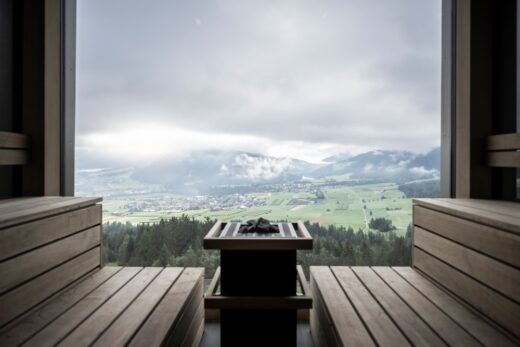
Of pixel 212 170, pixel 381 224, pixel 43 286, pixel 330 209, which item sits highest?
pixel 212 170

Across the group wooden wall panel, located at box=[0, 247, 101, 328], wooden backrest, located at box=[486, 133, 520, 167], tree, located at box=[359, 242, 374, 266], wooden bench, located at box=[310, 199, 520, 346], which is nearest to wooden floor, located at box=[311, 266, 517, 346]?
wooden bench, located at box=[310, 199, 520, 346]

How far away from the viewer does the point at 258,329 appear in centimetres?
190

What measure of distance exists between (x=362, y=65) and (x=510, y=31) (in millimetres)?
968

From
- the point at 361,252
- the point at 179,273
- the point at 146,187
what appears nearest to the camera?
the point at 179,273

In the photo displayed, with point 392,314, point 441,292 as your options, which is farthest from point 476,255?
point 392,314

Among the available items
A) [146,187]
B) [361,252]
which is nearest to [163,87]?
[146,187]

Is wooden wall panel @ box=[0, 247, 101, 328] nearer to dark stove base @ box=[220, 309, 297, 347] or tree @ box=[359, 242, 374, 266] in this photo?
dark stove base @ box=[220, 309, 297, 347]

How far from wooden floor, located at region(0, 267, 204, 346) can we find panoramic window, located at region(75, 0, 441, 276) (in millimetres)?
756

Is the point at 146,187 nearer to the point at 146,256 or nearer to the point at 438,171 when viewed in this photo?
the point at 146,256

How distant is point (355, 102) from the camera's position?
9.37 feet

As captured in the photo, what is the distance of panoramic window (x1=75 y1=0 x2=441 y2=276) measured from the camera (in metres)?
2.78

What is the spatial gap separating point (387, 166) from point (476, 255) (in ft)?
4.76

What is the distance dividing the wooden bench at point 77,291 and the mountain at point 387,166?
146 centimetres

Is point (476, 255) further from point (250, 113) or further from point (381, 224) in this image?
point (250, 113)
